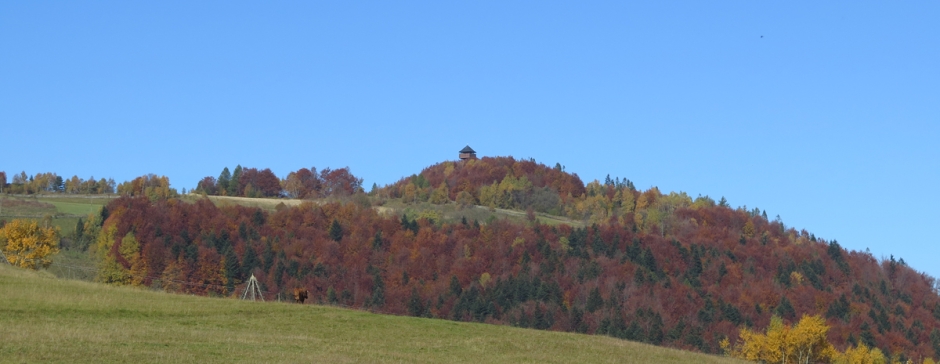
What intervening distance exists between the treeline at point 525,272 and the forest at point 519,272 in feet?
1.14

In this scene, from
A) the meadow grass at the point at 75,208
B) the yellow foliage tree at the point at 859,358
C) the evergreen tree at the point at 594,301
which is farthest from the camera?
the meadow grass at the point at 75,208

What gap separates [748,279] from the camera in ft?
582

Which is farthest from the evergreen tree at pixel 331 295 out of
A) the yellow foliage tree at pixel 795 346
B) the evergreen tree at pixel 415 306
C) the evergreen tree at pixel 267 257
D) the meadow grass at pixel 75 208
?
the yellow foliage tree at pixel 795 346

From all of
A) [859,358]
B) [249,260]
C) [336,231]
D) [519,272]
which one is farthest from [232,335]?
[336,231]

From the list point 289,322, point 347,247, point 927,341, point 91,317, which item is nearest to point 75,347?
point 91,317

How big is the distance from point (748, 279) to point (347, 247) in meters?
66.6

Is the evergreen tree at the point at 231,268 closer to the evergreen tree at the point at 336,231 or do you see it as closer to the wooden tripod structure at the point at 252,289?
the evergreen tree at the point at 336,231

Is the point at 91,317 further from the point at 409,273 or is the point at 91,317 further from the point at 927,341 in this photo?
the point at 927,341

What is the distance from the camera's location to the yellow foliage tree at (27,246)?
79.8m

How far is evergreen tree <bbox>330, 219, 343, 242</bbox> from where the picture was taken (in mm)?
179438

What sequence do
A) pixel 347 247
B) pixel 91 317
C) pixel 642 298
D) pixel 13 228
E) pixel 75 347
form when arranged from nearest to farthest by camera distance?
→ pixel 75 347 → pixel 91 317 → pixel 13 228 → pixel 642 298 → pixel 347 247

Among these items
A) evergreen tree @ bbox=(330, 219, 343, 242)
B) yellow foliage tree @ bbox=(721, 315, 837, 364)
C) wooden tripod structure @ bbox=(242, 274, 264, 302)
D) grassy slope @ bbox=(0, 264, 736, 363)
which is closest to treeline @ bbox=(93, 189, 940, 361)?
evergreen tree @ bbox=(330, 219, 343, 242)

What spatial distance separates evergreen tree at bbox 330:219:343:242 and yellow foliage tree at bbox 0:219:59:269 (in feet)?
312

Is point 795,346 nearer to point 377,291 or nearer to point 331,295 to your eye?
point 377,291
